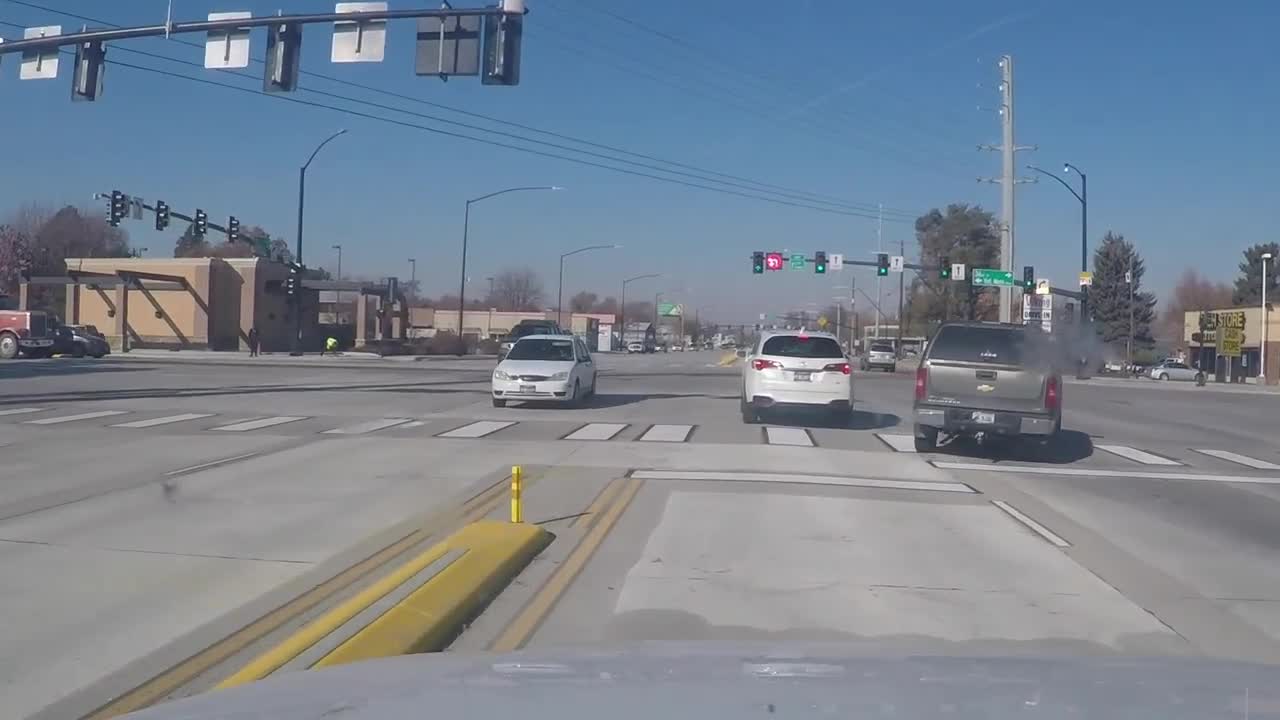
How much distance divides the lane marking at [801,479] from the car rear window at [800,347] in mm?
6229

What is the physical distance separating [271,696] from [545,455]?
1215 cm

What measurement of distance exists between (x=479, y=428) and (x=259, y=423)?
13.0 ft

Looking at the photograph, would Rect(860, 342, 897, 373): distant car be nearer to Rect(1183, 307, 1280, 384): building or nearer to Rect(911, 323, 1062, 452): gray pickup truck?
Rect(1183, 307, 1280, 384): building

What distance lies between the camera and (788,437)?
61.9 ft

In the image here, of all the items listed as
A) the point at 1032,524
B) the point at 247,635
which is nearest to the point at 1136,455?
the point at 1032,524

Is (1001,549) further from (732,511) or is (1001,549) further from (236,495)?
(236,495)

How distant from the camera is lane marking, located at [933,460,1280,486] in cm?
1527

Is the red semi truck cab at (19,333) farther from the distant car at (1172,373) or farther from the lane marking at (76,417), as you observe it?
the distant car at (1172,373)

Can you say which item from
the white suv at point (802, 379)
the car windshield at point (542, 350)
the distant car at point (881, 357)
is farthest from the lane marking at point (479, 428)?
the distant car at point (881, 357)

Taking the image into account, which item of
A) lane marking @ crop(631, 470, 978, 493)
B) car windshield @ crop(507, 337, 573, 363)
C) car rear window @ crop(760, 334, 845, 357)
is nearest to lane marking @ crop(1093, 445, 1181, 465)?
car rear window @ crop(760, 334, 845, 357)

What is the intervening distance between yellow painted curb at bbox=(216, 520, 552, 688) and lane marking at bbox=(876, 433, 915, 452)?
954 cm

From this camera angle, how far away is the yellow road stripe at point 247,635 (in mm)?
5473

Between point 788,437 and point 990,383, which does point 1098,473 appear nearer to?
point 990,383

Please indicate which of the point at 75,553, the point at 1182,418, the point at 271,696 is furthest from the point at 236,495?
the point at 1182,418
